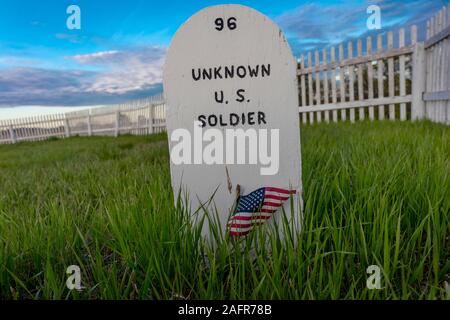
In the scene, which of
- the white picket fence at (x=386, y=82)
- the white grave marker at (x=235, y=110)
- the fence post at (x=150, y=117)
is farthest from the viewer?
the fence post at (x=150, y=117)

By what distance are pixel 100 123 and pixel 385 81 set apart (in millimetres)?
13061

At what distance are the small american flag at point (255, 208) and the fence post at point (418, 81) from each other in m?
6.21

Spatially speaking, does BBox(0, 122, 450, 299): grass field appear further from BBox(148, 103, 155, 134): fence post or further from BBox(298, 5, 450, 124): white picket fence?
BBox(148, 103, 155, 134): fence post

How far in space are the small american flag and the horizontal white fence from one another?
486 inches

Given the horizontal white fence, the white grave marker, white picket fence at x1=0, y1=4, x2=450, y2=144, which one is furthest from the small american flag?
the horizontal white fence

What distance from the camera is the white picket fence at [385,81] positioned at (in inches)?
222

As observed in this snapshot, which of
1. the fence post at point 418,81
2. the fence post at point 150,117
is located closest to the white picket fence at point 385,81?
the fence post at point 418,81

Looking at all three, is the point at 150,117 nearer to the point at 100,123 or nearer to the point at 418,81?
the point at 100,123

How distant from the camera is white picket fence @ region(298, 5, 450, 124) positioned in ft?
18.5

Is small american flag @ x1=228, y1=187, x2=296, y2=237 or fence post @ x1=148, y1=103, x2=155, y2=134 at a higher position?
fence post @ x1=148, y1=103, x2=155, y2=134

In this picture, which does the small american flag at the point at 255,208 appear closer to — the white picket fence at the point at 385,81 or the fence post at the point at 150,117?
the white picket fence at the point at 385,81

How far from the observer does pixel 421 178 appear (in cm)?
Result: 146
